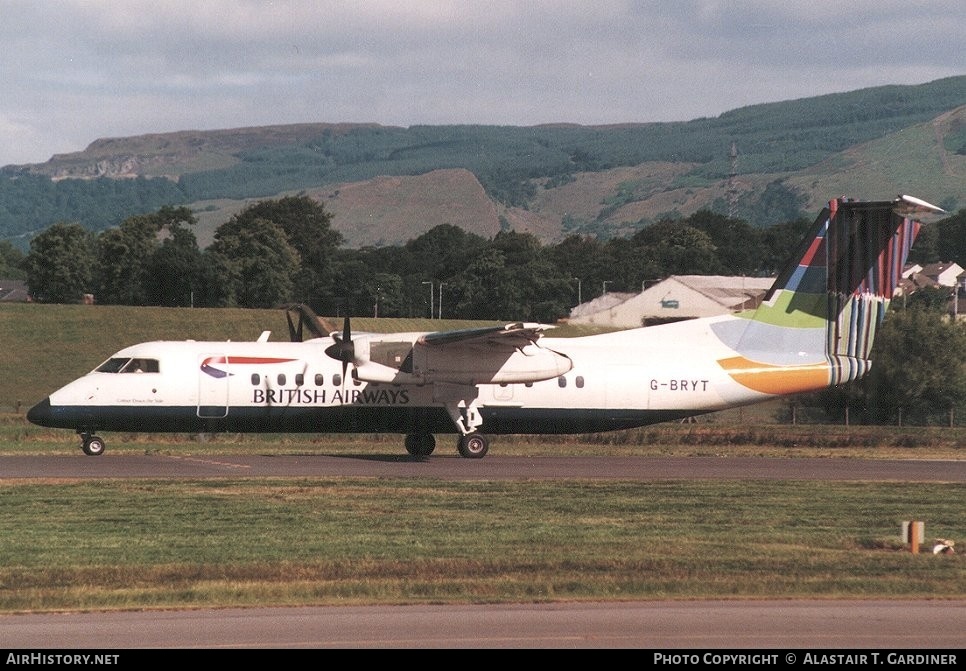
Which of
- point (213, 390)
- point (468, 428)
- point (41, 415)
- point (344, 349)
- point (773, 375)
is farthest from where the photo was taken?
point (773, 375)

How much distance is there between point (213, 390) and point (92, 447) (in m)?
3.46

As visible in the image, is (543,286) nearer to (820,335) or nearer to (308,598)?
(820,335)

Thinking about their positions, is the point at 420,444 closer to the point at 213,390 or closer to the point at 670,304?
the point at 213,390

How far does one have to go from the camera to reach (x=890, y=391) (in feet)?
169

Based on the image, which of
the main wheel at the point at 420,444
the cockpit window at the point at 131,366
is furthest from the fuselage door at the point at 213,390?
the main wheel at the point at 420,444

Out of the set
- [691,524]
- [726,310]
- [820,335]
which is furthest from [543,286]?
[691,524]

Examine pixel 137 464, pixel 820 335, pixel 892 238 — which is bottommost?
pixel 137 464

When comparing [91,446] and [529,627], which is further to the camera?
[91,446]

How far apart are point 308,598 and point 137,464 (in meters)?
15.9

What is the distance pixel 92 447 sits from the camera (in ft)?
108

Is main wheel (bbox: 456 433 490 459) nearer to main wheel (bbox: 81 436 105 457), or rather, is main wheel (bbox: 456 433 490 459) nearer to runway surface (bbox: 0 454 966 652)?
main wheel (bbox: 81 436 105 457)

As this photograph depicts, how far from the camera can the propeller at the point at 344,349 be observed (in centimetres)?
3203

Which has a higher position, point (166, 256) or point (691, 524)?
point (166, 256)

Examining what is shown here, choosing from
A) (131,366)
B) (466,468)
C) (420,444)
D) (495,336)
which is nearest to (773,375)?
(495,336)
